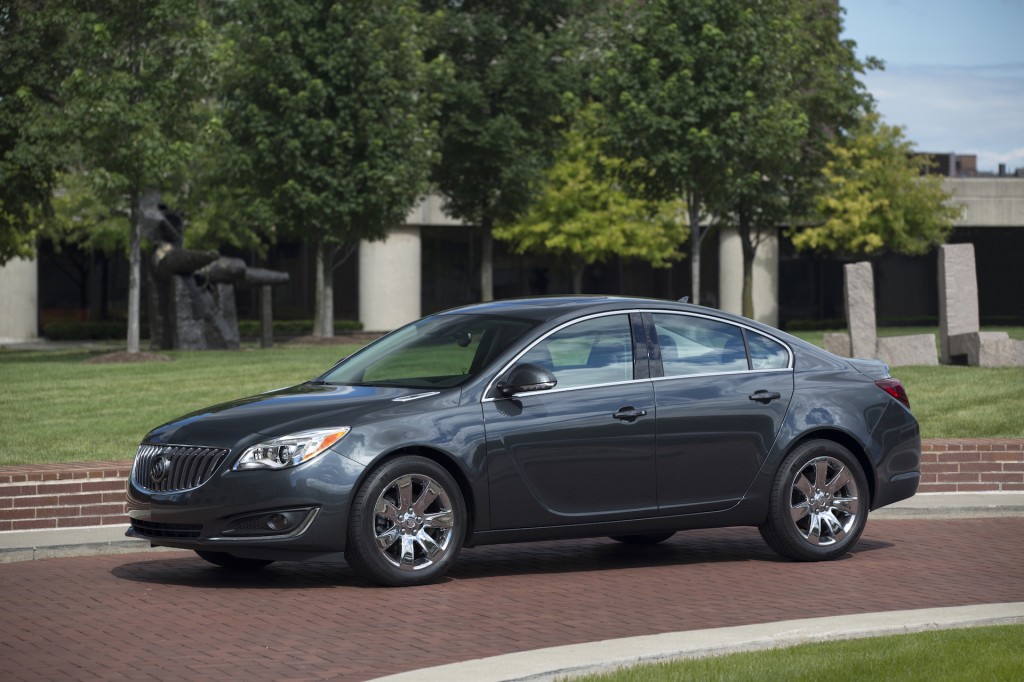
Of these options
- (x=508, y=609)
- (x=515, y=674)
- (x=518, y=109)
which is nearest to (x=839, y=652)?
(x=515, y=674)

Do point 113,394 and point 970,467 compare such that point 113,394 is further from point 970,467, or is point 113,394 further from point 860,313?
point 860,313

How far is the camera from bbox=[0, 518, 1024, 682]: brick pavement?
22.6 feet

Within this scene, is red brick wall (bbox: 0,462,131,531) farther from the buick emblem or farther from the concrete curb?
the concrete curb

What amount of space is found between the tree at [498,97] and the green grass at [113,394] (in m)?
13.6

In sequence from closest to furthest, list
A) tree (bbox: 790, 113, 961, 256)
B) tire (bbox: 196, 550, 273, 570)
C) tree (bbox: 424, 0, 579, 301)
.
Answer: tire (bbox: 196, 550, 273, 570) → tree (bbox: 424, 0, 579, 301) → tree (bbox: 790, 113, 961, 256)

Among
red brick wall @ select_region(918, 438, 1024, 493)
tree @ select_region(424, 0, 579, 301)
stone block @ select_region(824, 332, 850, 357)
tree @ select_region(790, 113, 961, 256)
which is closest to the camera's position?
red brick wall @ select_region(918, 438, 1024, 493)

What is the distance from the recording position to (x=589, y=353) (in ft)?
30.6

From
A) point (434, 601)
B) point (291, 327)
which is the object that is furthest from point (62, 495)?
point (291, 327)

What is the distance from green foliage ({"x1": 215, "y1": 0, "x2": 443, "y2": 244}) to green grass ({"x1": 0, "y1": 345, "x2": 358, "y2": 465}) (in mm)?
5820

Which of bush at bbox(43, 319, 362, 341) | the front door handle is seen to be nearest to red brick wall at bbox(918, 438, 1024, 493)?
the front door handle

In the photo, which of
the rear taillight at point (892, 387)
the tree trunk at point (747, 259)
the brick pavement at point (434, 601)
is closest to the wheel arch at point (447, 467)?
the brick pavement at point (434, 601)

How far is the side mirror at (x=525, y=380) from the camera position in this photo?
875cm

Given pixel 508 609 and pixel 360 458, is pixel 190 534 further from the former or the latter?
pixel 508 609

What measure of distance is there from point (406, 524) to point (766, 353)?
2.81 m
